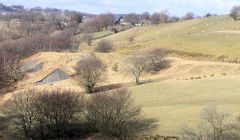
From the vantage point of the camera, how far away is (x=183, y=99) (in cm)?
3216

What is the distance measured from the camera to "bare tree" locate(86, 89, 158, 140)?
22469 millimetres

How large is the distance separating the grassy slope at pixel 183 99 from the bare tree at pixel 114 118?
229cm

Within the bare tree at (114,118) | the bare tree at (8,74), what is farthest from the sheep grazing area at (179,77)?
the bare tree at (8,74)

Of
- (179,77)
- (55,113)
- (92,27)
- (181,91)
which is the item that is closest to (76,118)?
(55,113)

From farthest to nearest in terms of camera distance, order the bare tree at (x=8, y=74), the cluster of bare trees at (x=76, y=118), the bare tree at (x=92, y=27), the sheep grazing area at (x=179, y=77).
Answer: the bare tree at (x=92, y=27) → the bare tree at (x=8, y=74) → the sheep grazing area at (x=179, y=77) → the cluster of bare trees at (x=76, y=118)

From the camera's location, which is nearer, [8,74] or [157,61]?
[157,61]

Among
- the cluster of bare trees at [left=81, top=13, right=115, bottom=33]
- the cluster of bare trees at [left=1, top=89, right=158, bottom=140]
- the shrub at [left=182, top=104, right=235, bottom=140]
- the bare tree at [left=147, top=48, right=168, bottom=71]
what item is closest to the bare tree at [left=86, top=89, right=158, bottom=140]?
the cluster of bare trees at [left=1, top=89, right=158, bottom=140]

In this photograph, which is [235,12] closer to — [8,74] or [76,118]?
[8,74]

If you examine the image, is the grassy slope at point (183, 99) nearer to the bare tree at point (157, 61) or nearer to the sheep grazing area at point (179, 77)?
the sheep grazing area at point (179, 77)

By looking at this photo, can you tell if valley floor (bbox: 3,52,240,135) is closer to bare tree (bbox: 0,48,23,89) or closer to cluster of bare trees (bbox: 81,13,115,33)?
bare tree (bbox: 0,48,23,89)

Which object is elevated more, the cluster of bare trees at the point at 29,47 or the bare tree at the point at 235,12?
the bare tree at the point at 235,12

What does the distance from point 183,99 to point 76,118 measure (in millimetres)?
14301

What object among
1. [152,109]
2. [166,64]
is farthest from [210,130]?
[166,64]

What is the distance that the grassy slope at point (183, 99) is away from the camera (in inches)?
950
